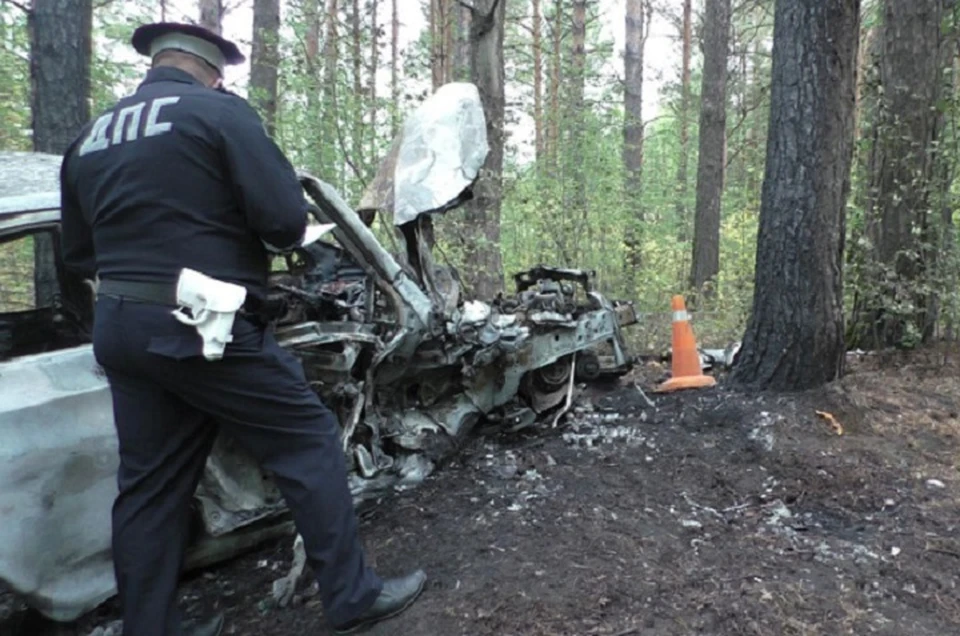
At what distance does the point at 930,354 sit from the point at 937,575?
3.65 metres

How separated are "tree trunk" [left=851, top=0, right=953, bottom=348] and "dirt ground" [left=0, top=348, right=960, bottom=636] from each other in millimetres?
1208

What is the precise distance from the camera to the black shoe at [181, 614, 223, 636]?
8.29 ft

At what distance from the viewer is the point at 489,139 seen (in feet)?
26.6

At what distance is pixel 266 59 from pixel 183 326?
829 cm

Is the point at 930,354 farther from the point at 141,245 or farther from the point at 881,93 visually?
the point at 141,245

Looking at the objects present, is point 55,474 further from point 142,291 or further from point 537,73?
point 537,73

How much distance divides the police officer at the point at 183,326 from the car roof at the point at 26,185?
0.20 m

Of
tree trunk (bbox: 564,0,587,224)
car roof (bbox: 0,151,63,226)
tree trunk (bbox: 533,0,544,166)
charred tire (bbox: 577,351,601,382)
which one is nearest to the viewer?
car roof (bbox: 0,151,63,226)

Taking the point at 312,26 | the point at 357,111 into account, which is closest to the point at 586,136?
the point at 357,111

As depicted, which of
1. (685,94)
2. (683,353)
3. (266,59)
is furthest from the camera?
(685,94)

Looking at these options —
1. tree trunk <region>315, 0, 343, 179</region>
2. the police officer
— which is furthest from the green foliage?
the police officer

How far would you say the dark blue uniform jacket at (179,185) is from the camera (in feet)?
7.13

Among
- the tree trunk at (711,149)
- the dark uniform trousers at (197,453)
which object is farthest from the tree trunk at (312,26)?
the dark uniform trousers at (197,453)

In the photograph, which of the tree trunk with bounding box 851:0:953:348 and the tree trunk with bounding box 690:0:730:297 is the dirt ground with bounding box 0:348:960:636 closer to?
the tree trunk with bounding box 851:0:953:348
